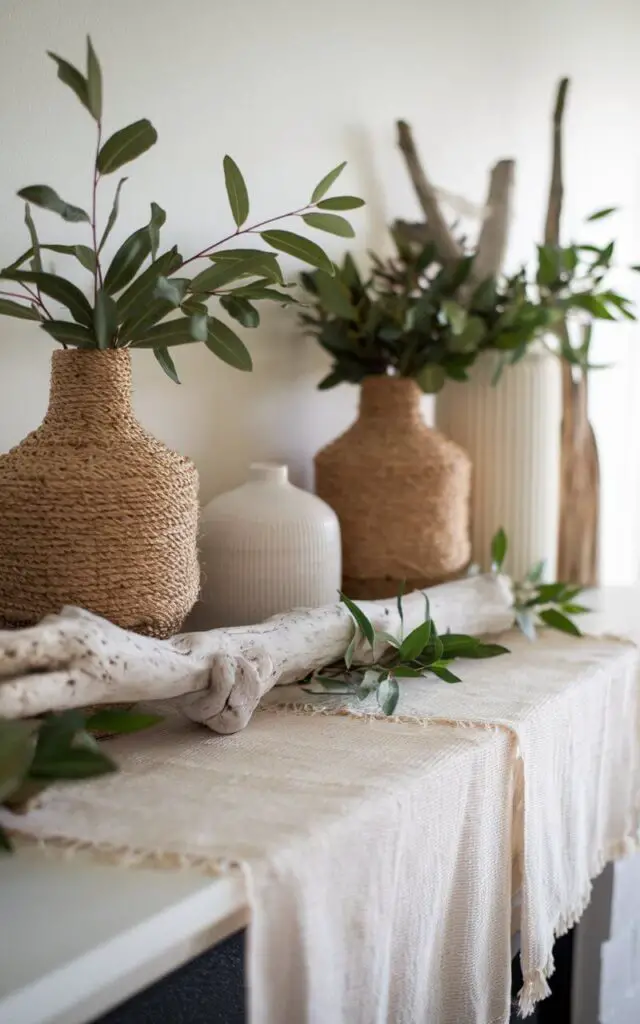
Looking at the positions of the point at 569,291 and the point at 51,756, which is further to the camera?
the point at 569,291

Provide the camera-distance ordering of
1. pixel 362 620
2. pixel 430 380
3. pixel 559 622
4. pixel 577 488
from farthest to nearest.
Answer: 1. pixel 577 488
2. pixel 430 380
3. pixel 559 622
4. pixel 362 620

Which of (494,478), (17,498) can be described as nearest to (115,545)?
(17,498)

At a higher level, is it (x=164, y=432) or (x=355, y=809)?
(x=164, y=432)

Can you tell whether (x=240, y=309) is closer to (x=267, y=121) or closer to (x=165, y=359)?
(x=165, y=359)

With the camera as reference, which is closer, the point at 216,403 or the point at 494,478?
the point at 216,403

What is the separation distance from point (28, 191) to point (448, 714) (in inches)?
20.1

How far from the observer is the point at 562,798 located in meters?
0.95

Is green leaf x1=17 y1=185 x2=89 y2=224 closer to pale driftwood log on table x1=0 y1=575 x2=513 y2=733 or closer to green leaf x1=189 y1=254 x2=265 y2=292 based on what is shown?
green leaf x1=189 y1=254 x2=265 y2=292

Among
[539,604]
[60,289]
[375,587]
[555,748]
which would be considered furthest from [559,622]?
[60,289]

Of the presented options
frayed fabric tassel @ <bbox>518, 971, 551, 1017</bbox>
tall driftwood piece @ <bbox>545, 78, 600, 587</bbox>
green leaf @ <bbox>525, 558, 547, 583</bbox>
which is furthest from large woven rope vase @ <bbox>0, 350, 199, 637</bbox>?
tall driftwood piece @ <bbox>545, 78, 600, 587</bbox>

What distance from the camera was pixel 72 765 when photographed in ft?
2.07

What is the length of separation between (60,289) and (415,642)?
1.40 feet

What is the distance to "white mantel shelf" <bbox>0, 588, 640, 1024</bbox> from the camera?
1.58 feet

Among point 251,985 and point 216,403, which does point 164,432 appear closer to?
point 216,403
